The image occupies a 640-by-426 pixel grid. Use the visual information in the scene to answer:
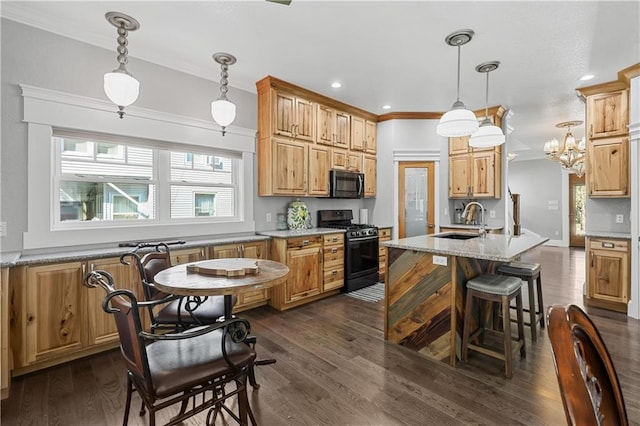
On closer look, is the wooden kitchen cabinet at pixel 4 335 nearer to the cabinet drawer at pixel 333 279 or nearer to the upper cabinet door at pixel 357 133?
the cabinet drawer at pixel 333 279

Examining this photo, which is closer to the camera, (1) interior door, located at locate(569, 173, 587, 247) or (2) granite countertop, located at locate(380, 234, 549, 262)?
(2) granite countertop, located at locate(380, 234, 549, 262)

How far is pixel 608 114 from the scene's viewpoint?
4.00 m

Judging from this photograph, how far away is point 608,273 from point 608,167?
4.53 ft

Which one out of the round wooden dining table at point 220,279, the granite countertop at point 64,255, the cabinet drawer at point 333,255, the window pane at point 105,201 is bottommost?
the cabinet drawer at point 333,255

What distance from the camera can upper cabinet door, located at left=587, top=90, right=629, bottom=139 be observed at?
3.89 m

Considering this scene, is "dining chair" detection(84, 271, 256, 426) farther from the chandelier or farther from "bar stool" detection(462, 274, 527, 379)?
the chandelier

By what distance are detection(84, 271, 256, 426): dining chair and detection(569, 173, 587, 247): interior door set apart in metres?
10.6

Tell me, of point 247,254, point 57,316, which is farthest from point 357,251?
point 57,316

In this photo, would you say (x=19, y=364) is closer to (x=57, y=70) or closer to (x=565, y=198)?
(x=57, y=70)

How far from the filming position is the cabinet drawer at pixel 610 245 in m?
3.66

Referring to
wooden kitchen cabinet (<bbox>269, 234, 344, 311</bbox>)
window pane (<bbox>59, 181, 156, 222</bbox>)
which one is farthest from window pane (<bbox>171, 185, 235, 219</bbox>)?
wooden kitchen cabinet (<bbox>269, 234, 344, 311</bbox>)

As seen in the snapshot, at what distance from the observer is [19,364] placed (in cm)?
229

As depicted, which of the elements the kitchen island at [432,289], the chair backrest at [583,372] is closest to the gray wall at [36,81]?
the kitchen island at [432,289]

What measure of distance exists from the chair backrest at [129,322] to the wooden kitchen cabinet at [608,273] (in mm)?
4986
